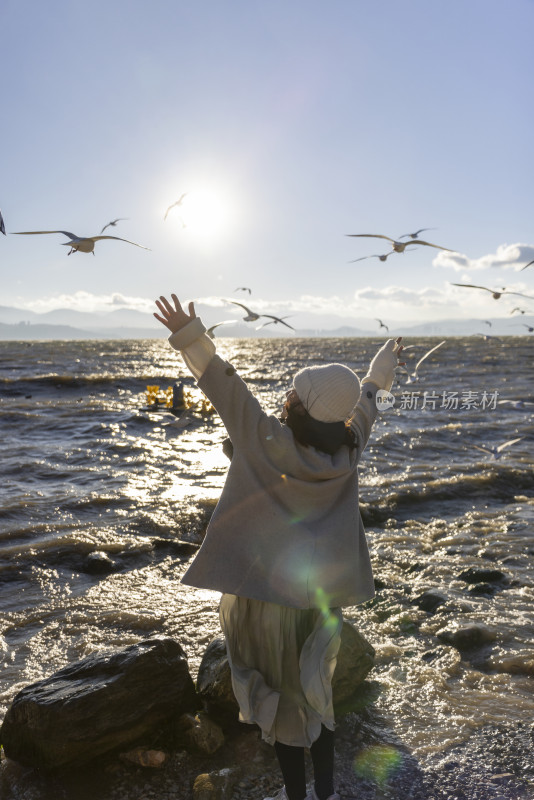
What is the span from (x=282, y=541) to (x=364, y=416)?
2.84ft

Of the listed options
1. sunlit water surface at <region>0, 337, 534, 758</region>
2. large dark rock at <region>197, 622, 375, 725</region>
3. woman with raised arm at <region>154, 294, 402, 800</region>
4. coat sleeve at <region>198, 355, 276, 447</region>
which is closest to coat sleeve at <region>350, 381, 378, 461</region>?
woman with raised arm at <region>154, 294, 402, 800</region>

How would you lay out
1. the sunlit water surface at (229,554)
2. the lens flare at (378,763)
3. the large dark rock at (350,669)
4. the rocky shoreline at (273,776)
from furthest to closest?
the sunlit water surface at (229,554), the large dark rock at (350,669), the lens flare at (378,763), the rocky shoreline at (273,776)

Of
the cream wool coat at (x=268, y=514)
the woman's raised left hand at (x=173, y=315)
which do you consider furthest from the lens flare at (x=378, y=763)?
the woman's raised left hand at (x=173, y=315)

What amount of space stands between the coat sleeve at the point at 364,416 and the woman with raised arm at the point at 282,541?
22 centimetres

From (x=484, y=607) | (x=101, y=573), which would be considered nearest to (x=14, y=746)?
(x=101, y=573)

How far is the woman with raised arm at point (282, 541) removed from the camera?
2.72m

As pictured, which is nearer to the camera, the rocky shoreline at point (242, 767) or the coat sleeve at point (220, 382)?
the coat sleeve at point (220, 382)

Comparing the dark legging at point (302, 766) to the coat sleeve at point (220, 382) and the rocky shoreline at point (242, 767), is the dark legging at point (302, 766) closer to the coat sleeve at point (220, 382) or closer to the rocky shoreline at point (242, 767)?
the rocky shoreline at point (242, 767)

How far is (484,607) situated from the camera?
235 inches

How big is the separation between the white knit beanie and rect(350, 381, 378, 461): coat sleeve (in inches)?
13.8

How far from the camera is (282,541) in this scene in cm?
280

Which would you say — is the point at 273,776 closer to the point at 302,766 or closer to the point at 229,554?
the point at 302,766

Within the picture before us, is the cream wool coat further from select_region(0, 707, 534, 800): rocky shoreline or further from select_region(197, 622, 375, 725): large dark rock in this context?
select_region(197, 622, 375, 725): large dark rock

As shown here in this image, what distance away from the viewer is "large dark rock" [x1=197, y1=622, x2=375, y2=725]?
4.06 m
